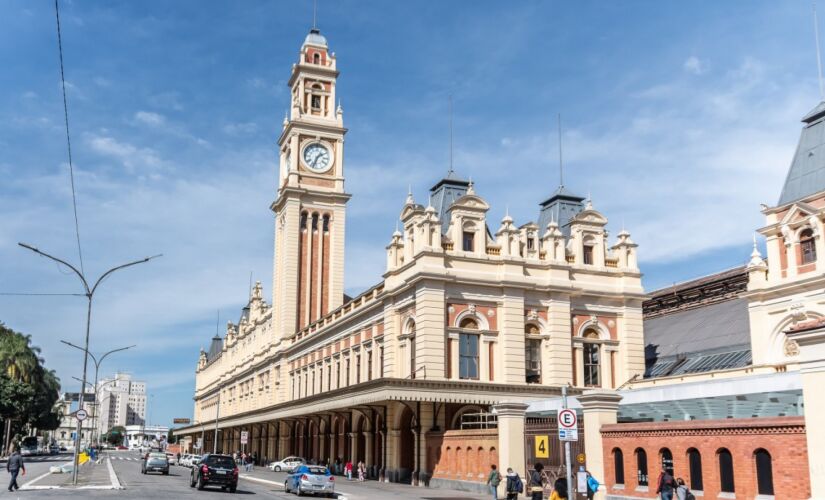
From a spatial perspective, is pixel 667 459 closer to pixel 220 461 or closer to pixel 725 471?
A: pixel 725 471

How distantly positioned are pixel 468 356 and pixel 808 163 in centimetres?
1822

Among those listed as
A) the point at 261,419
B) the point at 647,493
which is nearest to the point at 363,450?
the point at 261,419

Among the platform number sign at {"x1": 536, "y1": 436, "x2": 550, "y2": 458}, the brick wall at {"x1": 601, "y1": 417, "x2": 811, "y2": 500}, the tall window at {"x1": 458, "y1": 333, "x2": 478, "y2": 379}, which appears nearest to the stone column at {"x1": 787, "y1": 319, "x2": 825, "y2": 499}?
the brick wall at {"x1": 601, "y1": 417, "x2": 811, "y2": 500}

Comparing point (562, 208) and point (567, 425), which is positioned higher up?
point (562, 208)

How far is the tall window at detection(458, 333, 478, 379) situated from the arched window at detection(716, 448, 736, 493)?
2076 cm

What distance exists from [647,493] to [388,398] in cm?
1611

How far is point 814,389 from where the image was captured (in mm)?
16875

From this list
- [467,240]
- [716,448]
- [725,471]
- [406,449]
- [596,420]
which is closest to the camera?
[725,471]

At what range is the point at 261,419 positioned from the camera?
7050 cm

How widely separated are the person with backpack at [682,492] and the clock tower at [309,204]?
173ft

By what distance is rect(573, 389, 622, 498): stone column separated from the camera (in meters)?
28.4

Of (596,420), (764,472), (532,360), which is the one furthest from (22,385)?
(764,472)

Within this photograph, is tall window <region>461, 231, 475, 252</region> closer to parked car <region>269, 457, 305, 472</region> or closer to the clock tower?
parked car <region>269, 457, 305, 472</region>

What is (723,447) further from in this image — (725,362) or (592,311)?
(592,311)
